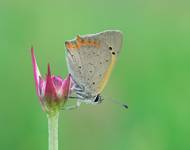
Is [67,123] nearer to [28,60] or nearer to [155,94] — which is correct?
[155,94]

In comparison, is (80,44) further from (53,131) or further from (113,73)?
(113,73)

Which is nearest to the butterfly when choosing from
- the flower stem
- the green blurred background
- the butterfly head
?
the butterfly head

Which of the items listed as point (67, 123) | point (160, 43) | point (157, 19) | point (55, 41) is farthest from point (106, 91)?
point (157, 19)

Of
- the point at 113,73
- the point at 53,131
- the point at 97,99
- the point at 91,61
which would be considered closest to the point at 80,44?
the point at 91,61

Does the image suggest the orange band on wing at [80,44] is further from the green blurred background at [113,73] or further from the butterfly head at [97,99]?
the green blurred background at [113,73]

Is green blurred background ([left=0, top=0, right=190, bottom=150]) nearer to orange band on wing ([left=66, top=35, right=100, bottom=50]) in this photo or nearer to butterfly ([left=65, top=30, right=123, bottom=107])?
butterfly ([left=65, top=30, right=123, bottom=107])

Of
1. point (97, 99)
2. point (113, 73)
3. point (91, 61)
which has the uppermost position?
point (91, 61)

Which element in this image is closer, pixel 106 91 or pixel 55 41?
pixel 106 91
